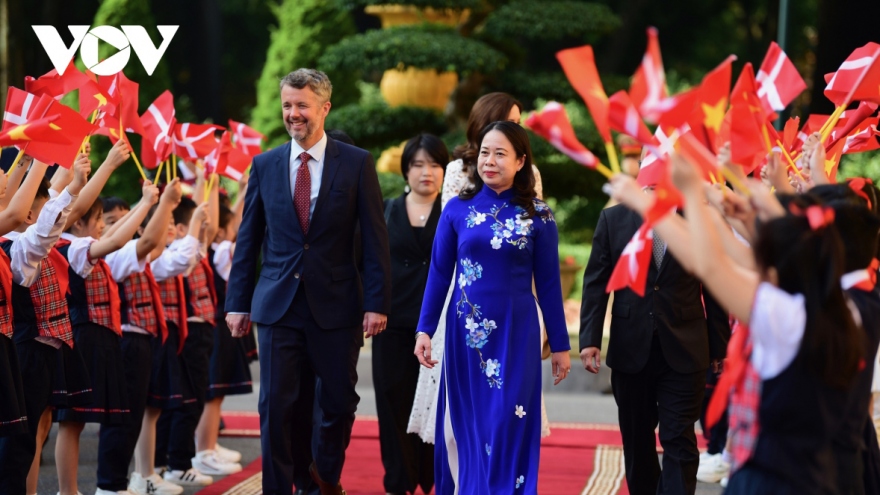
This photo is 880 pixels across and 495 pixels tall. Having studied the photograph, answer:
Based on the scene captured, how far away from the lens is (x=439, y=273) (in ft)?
19.1

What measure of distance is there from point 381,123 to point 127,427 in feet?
22.2

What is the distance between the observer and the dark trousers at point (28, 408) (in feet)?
18.1

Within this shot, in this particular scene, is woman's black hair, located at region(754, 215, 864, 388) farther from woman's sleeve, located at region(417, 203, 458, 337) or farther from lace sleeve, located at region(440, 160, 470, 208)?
lace sleeve, located at region(440, 160, 470, 208)

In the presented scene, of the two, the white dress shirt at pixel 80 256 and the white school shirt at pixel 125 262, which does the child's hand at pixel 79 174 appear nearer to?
the white dress shirt at pixel 80 256

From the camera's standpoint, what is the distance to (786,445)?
3461 millimetres

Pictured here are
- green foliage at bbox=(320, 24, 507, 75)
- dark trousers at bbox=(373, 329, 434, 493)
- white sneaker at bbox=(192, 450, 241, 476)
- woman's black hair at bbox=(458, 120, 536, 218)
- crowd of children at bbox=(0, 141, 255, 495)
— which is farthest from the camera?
green foliage at bbox=(320, 24, 507, 75)

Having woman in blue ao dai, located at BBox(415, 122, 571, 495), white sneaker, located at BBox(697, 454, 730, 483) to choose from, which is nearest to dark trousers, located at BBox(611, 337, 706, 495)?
woman in blue ao dai, located at BBox(415, 122, 571, 495)

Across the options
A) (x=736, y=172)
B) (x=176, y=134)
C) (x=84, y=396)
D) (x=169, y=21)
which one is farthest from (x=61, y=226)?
(x=169, y=21)

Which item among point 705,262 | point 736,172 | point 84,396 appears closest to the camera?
point 705,262

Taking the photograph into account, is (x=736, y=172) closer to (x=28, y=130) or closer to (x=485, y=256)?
(x=485, y=256)

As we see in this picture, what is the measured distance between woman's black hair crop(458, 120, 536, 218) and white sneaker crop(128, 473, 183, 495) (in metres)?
2.47

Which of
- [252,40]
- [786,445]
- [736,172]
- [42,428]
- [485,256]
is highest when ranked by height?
[252,40]

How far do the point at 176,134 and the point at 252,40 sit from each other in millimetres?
22941

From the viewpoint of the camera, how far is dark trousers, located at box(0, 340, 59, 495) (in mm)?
5512
